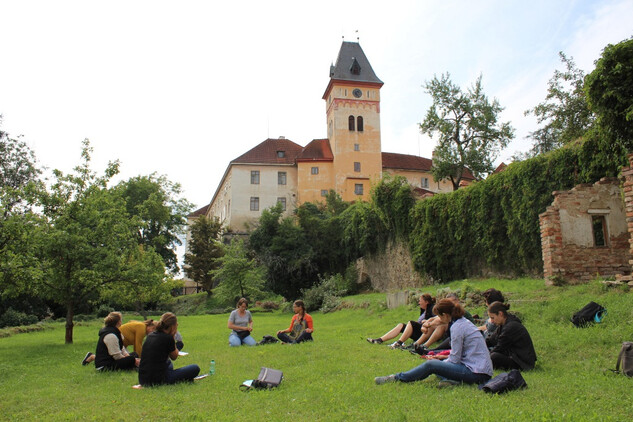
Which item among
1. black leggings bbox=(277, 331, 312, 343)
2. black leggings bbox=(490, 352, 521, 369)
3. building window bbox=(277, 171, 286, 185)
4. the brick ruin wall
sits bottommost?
black leggings bbox=(277, 331, 312, 343)

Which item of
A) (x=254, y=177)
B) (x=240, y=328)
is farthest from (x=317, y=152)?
(x=240, y=328)

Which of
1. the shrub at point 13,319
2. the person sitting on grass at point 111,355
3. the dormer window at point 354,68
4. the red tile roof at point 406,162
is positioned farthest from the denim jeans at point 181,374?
the dormer window at point 354,68

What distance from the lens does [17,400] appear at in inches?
289

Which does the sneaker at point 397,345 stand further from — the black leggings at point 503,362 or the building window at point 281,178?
the building window at point 281,178

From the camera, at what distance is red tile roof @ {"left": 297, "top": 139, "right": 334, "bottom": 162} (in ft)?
188

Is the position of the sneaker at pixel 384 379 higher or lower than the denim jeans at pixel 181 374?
higher

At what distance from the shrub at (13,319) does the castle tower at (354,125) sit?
3359 centimetres

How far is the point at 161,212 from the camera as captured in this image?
51906 millimetres

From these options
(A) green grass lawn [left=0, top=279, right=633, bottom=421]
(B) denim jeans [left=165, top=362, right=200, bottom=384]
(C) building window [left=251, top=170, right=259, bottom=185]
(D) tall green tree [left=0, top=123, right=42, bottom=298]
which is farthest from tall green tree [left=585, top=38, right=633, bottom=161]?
(C) building window [left=251, top=170, right=259, bottom=185]

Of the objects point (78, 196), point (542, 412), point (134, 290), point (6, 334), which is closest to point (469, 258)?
point (134, 290)

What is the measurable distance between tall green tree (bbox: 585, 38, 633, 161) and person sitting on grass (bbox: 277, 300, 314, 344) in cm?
1005

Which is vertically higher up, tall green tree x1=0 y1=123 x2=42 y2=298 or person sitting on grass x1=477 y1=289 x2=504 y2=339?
tall green tree x1=0 y1=123 x2=42 y2=298

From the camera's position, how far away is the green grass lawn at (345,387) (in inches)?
216

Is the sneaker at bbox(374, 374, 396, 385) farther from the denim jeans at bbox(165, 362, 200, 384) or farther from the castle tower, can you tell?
the castle tower
